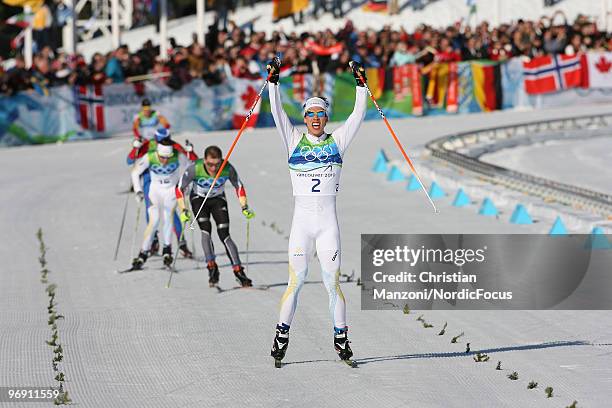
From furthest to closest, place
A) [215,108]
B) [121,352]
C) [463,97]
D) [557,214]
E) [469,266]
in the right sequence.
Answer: [463,97] < [215,108] < [557,214] < [469,266] < [121,352]

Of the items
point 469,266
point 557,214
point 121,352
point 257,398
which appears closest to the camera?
point 257,398

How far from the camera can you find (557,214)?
1880cm

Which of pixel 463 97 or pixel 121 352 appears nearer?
pixel 121 352

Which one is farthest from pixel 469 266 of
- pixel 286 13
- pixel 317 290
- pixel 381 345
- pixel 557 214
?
pixel 286 13

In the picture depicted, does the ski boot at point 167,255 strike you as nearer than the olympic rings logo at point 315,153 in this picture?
No

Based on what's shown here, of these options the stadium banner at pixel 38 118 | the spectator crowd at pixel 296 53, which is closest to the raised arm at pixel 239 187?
the stadium banner at pixel 38 118

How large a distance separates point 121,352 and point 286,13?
33389mm

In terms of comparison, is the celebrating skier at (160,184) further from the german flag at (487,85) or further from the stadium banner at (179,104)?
the german flag at (487,85)

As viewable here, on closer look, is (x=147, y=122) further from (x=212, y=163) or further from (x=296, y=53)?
(x=296, y=53)

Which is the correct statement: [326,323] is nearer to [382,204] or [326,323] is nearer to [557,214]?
[557,214]

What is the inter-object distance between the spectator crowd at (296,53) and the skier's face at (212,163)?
647 inches

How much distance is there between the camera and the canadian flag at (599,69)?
35.2 metres

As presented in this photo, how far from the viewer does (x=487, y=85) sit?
35.5 metres

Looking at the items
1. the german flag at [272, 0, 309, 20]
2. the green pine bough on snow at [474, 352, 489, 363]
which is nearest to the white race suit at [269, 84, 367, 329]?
the green pine bough on snow at [474, 352, 489, 363]
